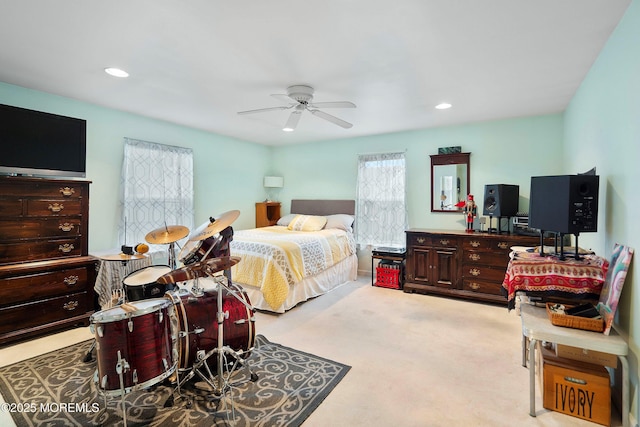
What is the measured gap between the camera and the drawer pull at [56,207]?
2938mm

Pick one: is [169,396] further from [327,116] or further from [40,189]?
[327,116]

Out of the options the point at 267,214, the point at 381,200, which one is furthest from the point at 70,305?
the point at 381,200

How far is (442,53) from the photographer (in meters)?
2.33

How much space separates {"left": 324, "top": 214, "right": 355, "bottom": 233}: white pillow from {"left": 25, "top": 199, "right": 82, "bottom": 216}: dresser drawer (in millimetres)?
3333

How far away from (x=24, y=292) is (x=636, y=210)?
15.1 feet

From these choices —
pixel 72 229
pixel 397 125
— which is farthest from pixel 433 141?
Result: pixel 72 229

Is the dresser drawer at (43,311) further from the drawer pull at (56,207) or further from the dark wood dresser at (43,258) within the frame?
Answer: the drawer pull at (56,207)

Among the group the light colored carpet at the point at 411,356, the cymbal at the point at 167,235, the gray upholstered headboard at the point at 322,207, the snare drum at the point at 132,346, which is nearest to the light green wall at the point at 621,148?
the light colored carpet at the point at 411,356

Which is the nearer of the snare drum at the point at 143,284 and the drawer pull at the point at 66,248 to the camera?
the snare drum at the point at 143,284

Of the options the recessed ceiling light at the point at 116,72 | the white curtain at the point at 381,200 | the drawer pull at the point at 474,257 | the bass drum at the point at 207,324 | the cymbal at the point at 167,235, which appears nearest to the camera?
the bass drum at the point at 207,324

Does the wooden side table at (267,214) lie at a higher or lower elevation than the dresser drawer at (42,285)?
higher

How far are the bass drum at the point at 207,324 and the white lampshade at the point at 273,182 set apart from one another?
12.9 ft

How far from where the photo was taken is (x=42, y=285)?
2.85m

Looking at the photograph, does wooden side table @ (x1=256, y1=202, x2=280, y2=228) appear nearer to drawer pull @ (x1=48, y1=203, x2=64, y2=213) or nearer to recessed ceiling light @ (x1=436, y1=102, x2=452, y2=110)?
drawer pull @ (x1=48, y1=203, x2=64, y2=213)
